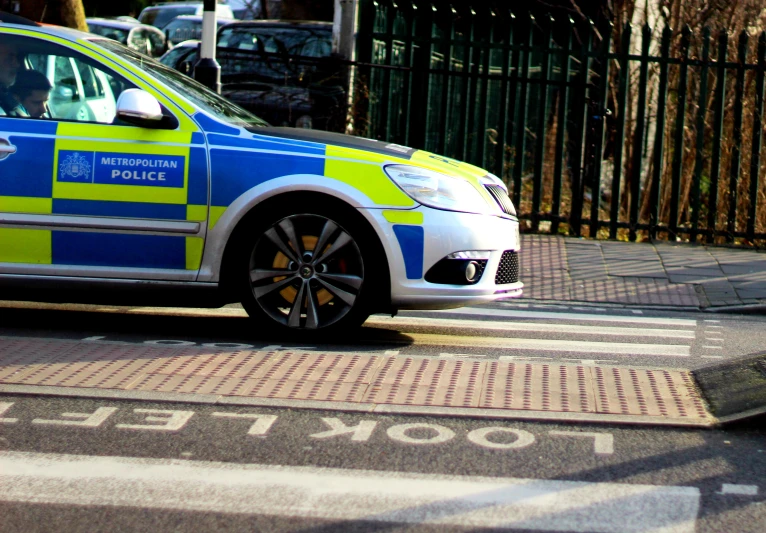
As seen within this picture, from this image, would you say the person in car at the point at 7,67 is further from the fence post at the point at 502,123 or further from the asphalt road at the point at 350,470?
the fence post at the point at 502,123

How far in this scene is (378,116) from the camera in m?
12.1

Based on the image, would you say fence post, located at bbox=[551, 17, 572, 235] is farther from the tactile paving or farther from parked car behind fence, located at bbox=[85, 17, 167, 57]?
parked car behind fence, located at bbox=[85, 17, 167, 57]

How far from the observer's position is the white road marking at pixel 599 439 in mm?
4398

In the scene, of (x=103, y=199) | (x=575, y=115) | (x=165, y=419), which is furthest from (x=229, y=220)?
(x=575, y=115)

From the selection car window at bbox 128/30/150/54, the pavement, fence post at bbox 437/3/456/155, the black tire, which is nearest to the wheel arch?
the black tire

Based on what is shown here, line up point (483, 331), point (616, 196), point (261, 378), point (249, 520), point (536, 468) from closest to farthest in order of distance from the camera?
Result: point (249, 520) → point (536, 468) → point (261, 378) → point (483, 331) → point (616, 196)

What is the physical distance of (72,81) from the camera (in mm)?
6586

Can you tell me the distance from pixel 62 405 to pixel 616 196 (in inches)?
296

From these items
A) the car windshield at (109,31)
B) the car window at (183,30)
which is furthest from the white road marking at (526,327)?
the car window at (183,30)

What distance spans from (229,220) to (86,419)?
6.17ft

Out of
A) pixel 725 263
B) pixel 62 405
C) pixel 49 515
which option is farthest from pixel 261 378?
pixel 725 263

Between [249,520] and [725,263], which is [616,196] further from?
[249,520]

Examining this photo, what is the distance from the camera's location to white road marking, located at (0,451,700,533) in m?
3.63

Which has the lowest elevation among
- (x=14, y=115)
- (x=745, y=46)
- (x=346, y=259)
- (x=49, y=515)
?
(x=49, y=515)
